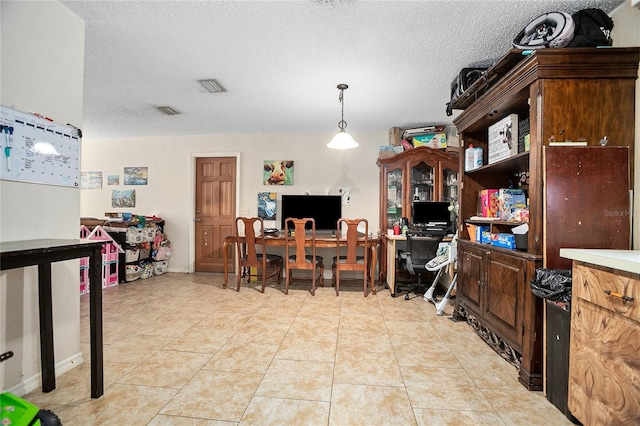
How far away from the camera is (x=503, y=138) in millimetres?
2119

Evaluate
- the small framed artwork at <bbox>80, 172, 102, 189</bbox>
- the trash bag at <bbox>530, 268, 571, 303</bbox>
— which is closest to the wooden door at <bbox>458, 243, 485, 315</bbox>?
the trash bag at <bbox>530, 268, 571, 303</bbox>

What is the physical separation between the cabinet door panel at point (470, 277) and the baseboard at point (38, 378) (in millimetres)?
2913

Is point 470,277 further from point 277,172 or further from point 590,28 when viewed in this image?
point 277,172

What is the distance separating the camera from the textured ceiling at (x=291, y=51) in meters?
1.81

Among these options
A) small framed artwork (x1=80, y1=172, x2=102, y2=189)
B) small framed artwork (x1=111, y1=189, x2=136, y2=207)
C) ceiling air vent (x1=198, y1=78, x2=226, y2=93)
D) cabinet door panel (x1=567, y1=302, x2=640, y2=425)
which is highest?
ceiling air vent (x1=198, y1=78, x2=226, y2=93)

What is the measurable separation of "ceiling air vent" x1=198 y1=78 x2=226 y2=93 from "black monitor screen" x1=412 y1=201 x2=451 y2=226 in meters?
2.75

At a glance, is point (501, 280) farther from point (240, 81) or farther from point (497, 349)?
point (240, 81)

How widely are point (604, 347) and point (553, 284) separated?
342 mm

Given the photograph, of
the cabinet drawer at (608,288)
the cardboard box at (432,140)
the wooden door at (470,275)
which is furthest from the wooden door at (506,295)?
the cardboard box at (432,140)

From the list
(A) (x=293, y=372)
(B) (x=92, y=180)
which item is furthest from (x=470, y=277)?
(B) (x=92, y=180)

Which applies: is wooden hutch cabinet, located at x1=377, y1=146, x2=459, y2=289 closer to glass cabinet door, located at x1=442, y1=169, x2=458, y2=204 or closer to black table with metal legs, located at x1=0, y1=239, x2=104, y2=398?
glass cabinet door, located at x1=442, y1=169, x2=458, y2=204

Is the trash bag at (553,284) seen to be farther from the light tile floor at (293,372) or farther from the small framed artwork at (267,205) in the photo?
the small framed artwork at (267,205)

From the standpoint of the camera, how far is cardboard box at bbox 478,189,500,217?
233cm

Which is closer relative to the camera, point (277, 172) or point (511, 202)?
point (511, 202)
